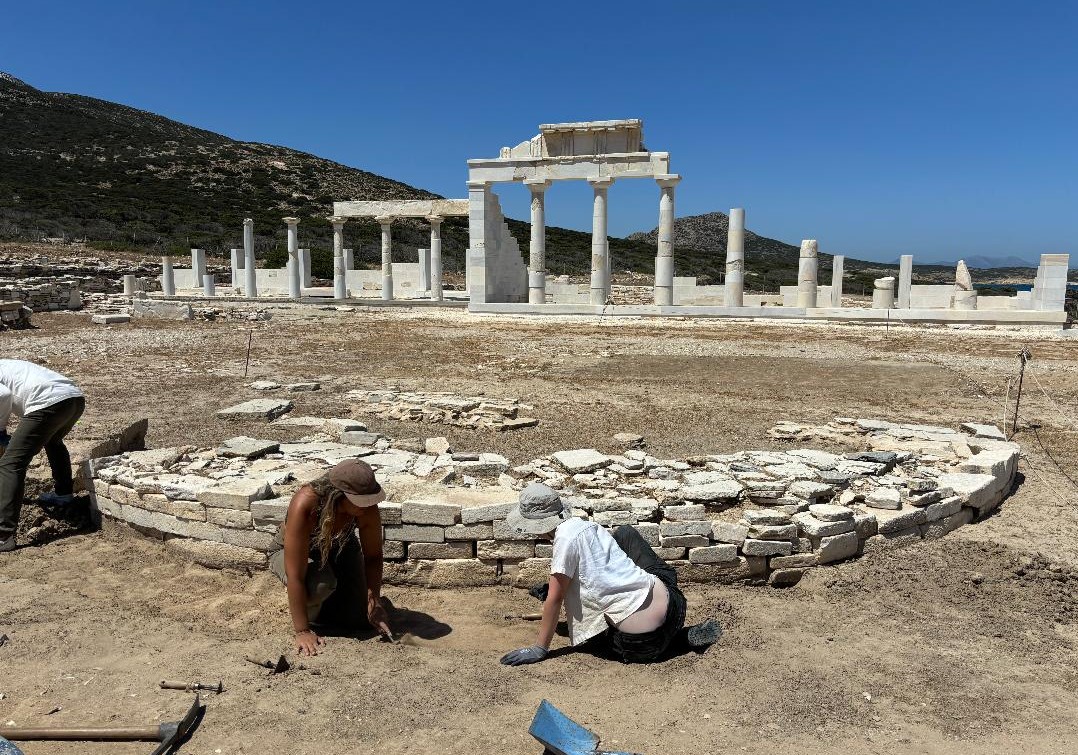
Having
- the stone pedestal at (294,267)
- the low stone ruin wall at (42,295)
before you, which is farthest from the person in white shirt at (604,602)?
the stone pedestal at (294,267)

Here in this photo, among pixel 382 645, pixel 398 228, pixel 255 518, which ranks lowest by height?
pixel 382 645

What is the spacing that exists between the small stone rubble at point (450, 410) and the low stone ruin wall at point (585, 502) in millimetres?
2487

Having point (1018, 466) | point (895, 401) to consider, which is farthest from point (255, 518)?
point (895, 401)

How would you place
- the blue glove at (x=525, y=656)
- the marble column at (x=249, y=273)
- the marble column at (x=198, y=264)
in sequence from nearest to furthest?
1. the blue glove at (x=525, y=656)
2. the marble column at (x=249, y=273)
3. the marble column at (x=198, y=264)

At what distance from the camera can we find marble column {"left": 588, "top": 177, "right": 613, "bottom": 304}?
98.5ft

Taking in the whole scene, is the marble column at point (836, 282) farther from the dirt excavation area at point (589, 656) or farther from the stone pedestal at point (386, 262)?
the dirt excavation area at point (589, 656)

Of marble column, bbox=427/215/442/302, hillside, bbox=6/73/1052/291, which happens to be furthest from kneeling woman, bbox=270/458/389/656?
hillside, bbox=6/73/1052/291

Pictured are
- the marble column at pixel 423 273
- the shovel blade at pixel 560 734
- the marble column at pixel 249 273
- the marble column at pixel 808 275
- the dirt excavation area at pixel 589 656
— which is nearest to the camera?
the shovel blade at pixel 560 734

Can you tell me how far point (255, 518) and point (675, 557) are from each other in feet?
11.2

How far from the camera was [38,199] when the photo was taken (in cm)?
5534

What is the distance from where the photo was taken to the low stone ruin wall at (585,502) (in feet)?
19.5

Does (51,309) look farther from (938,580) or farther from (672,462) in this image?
(938,580)

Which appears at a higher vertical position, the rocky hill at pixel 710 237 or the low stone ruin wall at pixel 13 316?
the rocky hill at pixel 710 237

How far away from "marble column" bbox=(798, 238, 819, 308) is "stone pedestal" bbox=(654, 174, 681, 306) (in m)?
4.95
